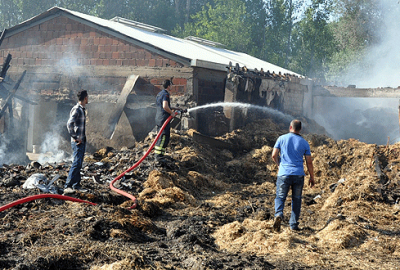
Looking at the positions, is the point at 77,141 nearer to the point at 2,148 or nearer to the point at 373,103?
the point at 2,148

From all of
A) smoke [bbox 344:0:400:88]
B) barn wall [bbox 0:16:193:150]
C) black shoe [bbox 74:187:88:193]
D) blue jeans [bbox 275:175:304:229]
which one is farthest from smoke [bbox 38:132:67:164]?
smoke [bbox 344:0:400:88]

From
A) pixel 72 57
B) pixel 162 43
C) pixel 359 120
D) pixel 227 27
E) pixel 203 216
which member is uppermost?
pixel 227 27

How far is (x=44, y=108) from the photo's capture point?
15359mm

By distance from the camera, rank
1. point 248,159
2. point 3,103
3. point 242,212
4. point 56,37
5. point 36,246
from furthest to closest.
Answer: point 56,37
point 3,103
point 248,159
point 242,212
point 36,246

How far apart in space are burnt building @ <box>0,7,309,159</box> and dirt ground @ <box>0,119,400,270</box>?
2.01 meters

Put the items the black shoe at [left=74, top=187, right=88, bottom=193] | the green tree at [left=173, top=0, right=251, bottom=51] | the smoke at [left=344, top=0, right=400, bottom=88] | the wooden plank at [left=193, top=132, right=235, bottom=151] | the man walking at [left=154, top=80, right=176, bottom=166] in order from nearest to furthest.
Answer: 1. the black shoe at [left=74, top=187, right=88, bottom=193]
2. the man walking at [left=154, top=80, right=176, bottom=166]
3. the wooden plank at [left=193, top=132, right=235, bottom=151]
4. the smoke at [left=344, top=0, right=400, bottom=88]
5. the green tree at [left=173, top=0, right=251, bottom=51]

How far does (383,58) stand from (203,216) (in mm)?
37594

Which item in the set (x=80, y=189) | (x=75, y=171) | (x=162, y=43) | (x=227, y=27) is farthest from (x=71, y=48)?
(x=227, y=27)

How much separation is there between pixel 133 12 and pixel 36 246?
43.5 meters

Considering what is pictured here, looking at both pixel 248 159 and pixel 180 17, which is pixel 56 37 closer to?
pixel 248 159

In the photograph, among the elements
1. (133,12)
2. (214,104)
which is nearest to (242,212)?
(214,104)

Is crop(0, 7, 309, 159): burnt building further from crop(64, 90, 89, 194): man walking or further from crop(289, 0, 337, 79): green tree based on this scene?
crop(289, 0, 337, 79): green tree

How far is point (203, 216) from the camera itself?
7.25 meters

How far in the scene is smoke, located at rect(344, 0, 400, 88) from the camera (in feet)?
129
